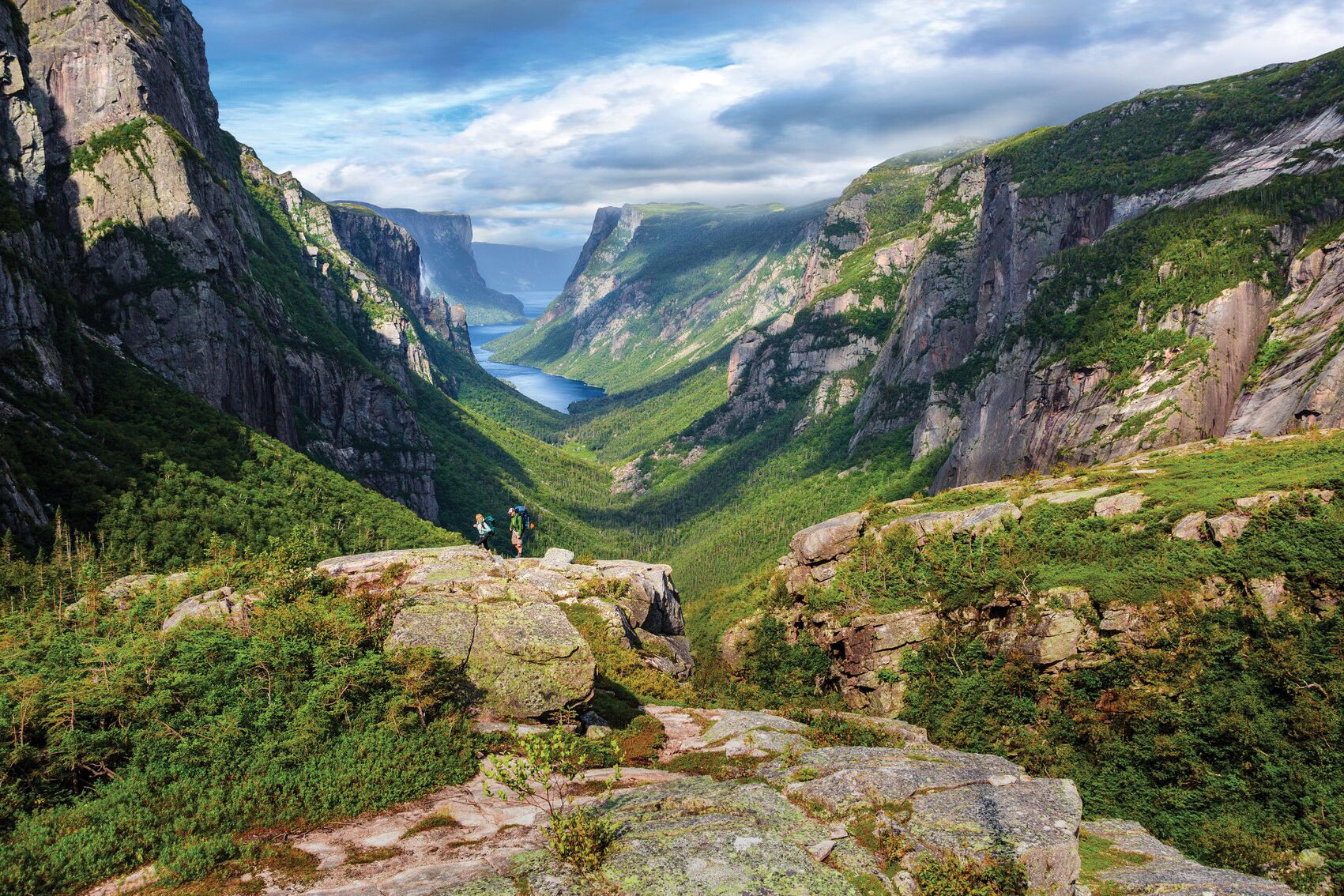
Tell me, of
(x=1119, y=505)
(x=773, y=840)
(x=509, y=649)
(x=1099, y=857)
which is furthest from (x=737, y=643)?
(x=773, y=840)

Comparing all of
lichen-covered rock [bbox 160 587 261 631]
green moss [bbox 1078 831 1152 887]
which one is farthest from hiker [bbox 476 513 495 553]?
green moss [bbox 1078 831 1152 887]

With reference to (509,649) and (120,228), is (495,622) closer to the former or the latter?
(509,649)

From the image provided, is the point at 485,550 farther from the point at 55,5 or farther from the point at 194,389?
the point at 55,5

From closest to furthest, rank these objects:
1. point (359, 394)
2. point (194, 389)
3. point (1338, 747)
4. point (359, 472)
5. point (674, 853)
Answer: point (674, 853)
point (1338, 747)
point (194, 389)
point (359, 472)
point (359, 394)

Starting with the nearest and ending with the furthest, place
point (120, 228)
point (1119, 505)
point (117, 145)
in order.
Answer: point (1119, 505) < point (120, 228) < point (117, 145)

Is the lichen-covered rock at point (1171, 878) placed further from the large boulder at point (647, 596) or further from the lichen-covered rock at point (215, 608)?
the large boulder at point (647, 596)

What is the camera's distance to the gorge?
1528 cm

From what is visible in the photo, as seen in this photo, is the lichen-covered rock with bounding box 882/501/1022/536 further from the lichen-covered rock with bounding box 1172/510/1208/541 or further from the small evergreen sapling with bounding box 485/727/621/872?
the small evergreen sapling with bounding box 485/727/621/872

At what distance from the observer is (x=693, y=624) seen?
348ft

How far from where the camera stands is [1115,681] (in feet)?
119

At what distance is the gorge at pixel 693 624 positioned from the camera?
15.3 meters

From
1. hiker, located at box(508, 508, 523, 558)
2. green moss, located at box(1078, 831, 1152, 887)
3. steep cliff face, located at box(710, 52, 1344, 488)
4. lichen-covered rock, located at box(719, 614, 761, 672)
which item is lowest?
lichen-covered rock, located at box(719, 614, 761, 672)

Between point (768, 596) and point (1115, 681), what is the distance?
119 ft

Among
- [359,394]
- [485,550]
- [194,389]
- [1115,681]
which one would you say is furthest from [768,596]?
[359,394]
